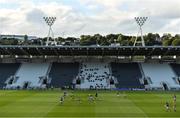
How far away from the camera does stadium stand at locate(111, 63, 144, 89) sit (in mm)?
79450

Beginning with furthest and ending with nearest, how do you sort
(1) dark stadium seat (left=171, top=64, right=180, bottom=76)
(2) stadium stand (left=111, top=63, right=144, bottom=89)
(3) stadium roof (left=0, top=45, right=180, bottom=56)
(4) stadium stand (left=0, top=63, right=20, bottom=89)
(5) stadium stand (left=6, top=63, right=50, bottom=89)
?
(1) dark stadium seat (left=171, top=64, right=180, bottom=76) < (4) stadium stand (left=0, top=63, right=20, bottom=89) < (3) stadium roof (left=0, top=45, right=180, bottom=56) < (5) stadium stand (left=6, top=63, right=50, bottom=89) < (2) stadium stand (left=111, top=63, right=144, bottom=89)

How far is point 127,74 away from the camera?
276 feet

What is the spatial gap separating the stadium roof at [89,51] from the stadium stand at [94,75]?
2.97m

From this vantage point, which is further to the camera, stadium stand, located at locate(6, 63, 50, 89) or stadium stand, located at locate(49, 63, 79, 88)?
stadium stand, located at locate(49, 63, 79, 88)

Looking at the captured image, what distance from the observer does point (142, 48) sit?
8162 cm

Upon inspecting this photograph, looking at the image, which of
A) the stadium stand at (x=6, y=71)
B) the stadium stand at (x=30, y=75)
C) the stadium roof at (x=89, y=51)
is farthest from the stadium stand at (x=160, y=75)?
the stadium stand at (x=6, y=71)

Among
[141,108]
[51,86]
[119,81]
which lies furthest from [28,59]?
[141,108]

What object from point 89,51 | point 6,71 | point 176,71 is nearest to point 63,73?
point 89,51

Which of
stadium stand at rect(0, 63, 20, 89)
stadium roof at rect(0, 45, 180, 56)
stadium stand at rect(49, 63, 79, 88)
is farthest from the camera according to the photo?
stadium stand at rect(0, 63, 20, 89)

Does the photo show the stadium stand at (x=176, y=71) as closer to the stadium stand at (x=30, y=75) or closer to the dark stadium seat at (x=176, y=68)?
the dark stadium seat at (x=176, y=68)

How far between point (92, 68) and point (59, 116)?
5398 centimetres

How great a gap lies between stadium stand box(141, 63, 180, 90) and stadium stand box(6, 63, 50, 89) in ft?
74.1

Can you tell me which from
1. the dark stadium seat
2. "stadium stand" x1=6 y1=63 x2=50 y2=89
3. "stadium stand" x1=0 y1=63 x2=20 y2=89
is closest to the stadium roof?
the dark stadium seat

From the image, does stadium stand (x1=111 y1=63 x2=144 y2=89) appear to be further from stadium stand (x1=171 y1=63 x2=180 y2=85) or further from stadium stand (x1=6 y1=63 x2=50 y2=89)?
stadium stand (x1=6 y1=63 x2=50 y2=89)
